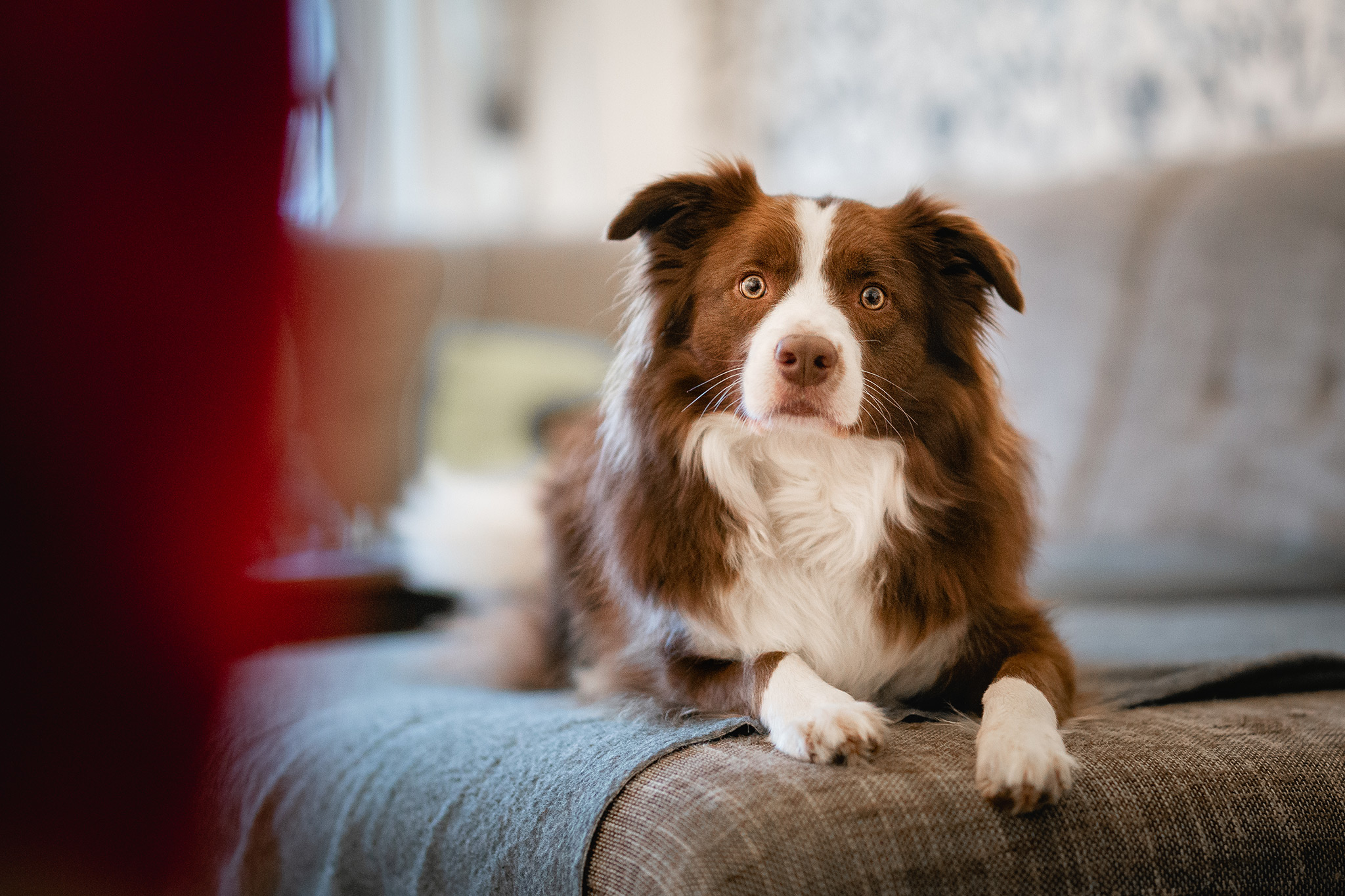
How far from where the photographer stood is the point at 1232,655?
1689mm

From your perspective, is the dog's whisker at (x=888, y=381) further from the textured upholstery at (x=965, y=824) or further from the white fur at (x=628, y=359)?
the textured upholstery at (x=965, y=824)

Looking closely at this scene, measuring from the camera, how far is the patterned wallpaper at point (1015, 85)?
310 cm

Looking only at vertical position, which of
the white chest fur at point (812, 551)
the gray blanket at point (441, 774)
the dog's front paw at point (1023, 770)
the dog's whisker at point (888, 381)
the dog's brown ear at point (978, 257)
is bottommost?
the gray blanket at point (441, 774)

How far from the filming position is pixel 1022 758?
1032mm

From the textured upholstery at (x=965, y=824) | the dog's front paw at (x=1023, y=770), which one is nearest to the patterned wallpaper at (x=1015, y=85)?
the textured upholstery at (x=965, y=824)

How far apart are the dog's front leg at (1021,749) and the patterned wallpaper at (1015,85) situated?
2.32m

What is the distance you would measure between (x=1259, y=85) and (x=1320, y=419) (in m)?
1.31

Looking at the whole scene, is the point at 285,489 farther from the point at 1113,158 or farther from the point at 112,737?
the point at 1113,158

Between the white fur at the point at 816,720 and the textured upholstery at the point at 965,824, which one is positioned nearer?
the textured upholstery at the point at 965,824

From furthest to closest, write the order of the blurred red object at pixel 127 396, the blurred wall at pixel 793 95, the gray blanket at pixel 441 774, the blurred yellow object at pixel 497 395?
the blurred wall at pixel 793 95
the blurred yellow object at pixel 497 395
the gray blanket at pixel 441 774
the blurred red object at pixel 127 396

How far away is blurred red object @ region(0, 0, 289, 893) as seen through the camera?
0.64 meters

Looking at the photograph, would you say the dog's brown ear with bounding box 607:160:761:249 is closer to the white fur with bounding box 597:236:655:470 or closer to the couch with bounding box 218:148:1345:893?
the white fur with bounding box 597:236:655:470

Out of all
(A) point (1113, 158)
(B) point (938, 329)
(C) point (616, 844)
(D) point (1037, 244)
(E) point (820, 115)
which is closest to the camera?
(C) point (616, 844)

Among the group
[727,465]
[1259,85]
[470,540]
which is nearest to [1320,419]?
[1259,85]
